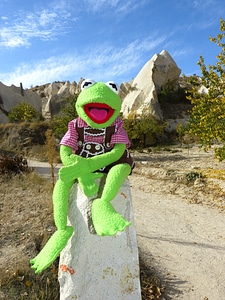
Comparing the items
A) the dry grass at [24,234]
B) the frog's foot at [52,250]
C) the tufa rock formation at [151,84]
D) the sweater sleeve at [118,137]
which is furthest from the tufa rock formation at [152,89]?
the frog's foot at [52,250]

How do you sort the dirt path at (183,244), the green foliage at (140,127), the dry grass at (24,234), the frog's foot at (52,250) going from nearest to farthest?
the frog's foot at (52,250)
the dry grass at (24,234)
the dirt path at (183,244)
the green foliage at (140,127)

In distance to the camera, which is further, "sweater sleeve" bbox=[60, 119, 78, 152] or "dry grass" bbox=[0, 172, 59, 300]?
"dry grass" bbox=[0, 172, 59, 300]

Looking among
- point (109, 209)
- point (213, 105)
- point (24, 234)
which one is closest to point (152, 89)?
point (213, 105)

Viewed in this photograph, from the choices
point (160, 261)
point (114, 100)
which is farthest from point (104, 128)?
point (160, 261)

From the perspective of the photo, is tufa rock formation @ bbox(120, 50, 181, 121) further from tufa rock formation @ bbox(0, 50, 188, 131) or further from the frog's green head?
the frog's green head

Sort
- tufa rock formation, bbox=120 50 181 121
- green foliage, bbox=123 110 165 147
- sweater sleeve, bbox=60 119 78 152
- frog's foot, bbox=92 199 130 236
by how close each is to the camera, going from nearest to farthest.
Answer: frog's foot, bbox=92 199 130 236 → sweater sleeve, bbox=60 119 78 152 → green foliage, bbox=123 110 165 147 → tufa rock formation, bbox=120 50 181 121

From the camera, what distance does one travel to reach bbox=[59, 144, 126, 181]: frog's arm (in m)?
2.52

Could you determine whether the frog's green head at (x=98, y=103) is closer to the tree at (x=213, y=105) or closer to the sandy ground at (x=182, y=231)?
the sandy ground at (x=182, y=231)

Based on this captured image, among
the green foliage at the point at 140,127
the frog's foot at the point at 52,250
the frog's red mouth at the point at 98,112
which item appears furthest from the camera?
the green foliage at the point at 140,127

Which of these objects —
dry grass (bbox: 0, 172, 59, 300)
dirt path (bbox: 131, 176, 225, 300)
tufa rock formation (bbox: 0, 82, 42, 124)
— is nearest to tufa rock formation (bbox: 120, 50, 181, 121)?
tufa rock formation (bbox: 0, 82, 42, 124)

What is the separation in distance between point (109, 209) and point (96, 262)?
663 mm

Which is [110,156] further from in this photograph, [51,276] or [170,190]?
[170,190]

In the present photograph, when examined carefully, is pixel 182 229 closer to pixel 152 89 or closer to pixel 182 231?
pixel 182 231

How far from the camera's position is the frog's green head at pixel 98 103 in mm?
2703
